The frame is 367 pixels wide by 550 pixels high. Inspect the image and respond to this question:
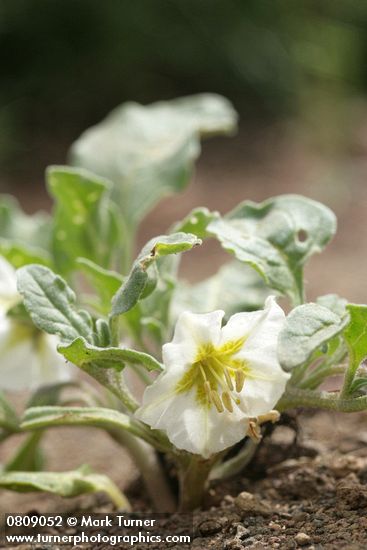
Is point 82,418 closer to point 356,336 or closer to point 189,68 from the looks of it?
point 356,336

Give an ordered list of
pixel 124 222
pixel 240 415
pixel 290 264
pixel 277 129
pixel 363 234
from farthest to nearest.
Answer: pixel 277 129 → pixel 363 234 → pixel 124 222 → pixel 290 264 → pixel 240 415

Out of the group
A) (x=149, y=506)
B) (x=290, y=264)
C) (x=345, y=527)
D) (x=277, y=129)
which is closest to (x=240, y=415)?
(x=345, y=527)

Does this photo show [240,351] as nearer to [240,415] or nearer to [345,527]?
[240,415]

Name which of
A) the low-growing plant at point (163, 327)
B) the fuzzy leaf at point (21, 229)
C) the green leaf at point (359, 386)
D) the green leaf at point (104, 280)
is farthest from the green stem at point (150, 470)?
the fuzzy leaf at point (21, 229)

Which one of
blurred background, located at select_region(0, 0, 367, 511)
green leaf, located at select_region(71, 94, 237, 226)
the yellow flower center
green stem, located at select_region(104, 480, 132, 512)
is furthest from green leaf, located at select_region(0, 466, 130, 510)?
blurred background, located at select_region(0, 0, 367, 511)

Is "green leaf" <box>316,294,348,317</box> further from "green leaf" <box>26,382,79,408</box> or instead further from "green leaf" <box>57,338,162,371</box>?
"green leaf" <box>26,382,79,408</box>

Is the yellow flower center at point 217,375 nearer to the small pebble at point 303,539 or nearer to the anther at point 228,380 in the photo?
the anther at point 228,380
